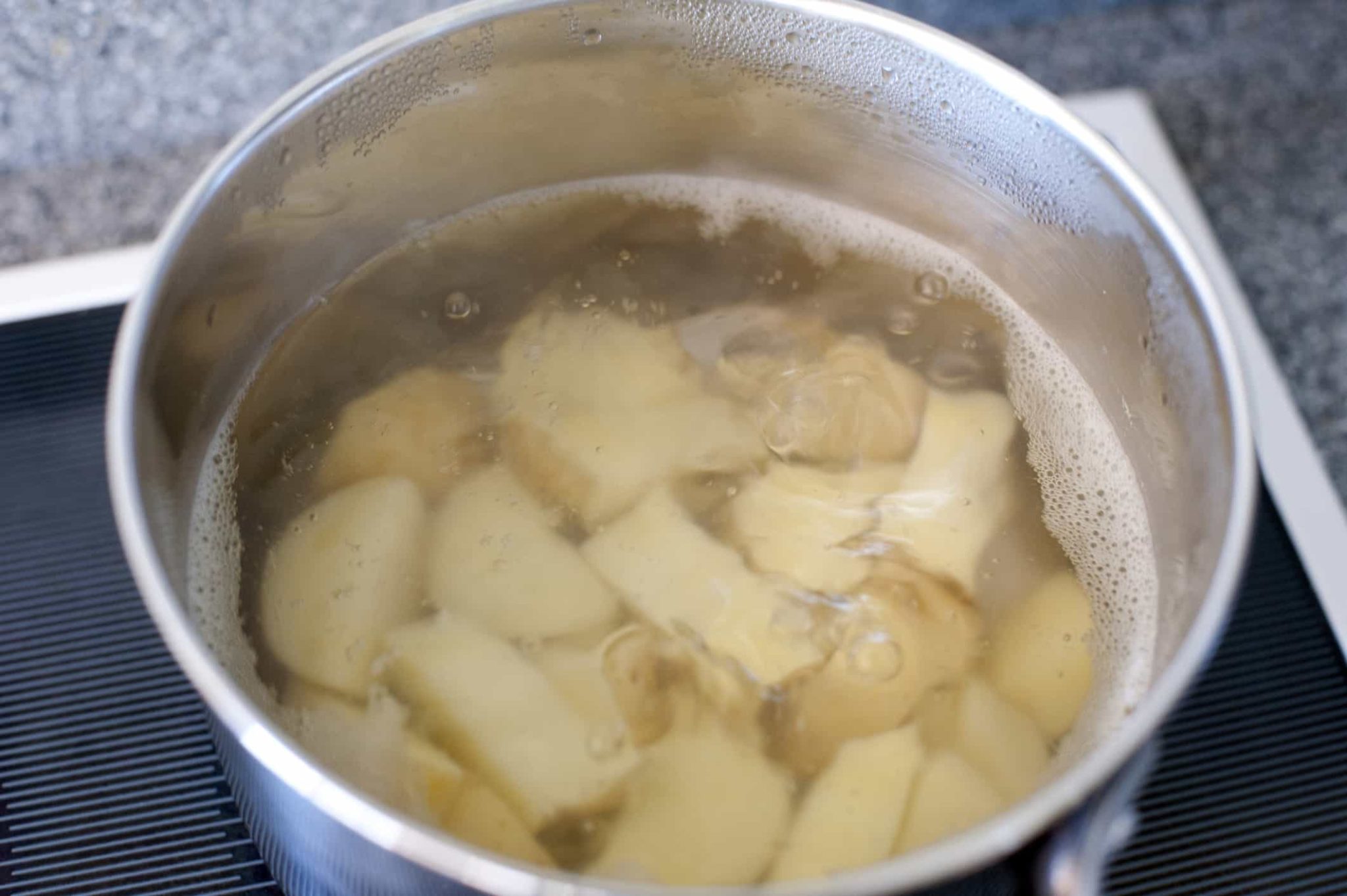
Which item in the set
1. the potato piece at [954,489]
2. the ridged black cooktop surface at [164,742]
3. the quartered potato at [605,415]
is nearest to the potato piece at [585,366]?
the quartered potato at [605,415]

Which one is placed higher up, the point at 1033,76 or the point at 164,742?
the point at 1033,76

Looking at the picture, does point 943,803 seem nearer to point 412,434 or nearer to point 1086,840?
point 1086,840

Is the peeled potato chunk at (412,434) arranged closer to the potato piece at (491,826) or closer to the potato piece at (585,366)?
the potato piece at (585,366)

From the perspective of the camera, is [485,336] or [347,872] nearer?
[347,872]

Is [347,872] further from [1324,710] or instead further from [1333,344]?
[1333,344]

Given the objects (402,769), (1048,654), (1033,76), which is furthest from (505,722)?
(1033,76)

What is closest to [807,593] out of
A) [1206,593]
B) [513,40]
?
[1206,593]
